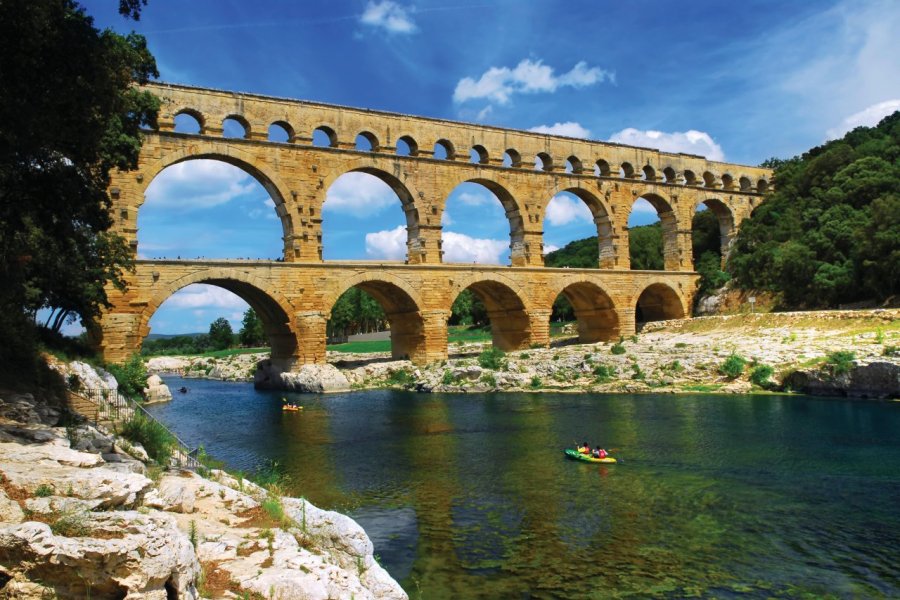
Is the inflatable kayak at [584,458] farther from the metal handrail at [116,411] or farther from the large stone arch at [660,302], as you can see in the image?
the large stone arch at [660,302]

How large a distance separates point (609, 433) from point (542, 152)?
21.7 metres

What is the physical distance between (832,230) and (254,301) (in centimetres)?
2763

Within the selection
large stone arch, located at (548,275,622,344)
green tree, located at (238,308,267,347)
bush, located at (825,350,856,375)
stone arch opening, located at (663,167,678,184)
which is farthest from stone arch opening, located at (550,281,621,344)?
green tree, located at (238,308,267,347)

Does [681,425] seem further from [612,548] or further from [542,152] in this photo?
[542,152]

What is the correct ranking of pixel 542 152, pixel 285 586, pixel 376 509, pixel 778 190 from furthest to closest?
pixel 778 190 → pixel 542 152 → pixel 376 509 → pixel 285 586

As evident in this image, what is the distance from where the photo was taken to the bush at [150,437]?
12328mm

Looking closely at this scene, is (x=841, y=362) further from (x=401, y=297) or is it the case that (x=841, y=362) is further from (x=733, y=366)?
(x=401, y=297)

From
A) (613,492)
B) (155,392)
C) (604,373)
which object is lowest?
(613,492)

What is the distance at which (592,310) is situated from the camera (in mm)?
38719

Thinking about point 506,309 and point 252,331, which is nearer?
point 506,309

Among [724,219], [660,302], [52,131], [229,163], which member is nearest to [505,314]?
[660,302]

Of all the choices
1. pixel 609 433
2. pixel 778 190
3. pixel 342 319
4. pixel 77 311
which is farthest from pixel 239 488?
pixel 342 319

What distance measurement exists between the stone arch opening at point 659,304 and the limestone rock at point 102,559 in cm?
3714

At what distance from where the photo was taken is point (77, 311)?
2264 centimetres
